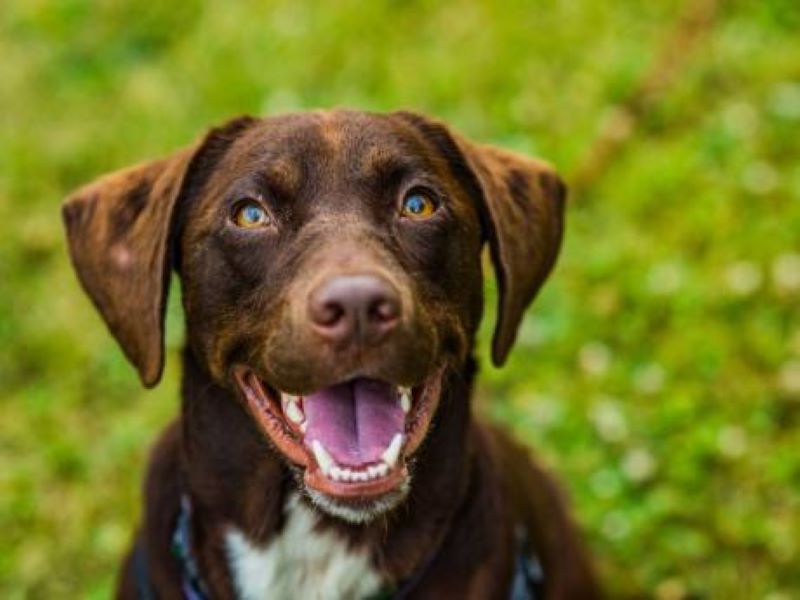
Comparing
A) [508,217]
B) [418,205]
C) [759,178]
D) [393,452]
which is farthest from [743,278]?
[393,452]

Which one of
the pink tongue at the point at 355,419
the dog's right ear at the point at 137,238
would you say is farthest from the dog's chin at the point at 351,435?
the dog's right ear at the point at 137,238

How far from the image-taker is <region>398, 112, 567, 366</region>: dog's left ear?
12.4ft

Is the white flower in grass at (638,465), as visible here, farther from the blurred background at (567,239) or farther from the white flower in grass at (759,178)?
the white flower in grass at (759,178)

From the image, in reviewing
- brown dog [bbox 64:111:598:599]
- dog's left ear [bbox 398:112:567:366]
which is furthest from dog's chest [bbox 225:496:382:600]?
dog's left ear [bbox 398:112:567:366]

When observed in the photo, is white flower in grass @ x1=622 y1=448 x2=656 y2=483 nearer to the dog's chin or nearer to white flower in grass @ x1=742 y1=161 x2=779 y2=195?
white flower in grass @ x1=742 y1=161 x2=779 y2=195

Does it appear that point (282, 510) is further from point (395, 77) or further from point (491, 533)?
point (395, 77)

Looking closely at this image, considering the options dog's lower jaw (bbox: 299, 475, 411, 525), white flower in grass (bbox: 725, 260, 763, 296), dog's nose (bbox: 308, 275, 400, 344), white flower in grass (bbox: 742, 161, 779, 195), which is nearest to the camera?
dog's nose (bbox: 308, 275, 400, 344)

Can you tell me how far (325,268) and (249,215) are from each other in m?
0.43

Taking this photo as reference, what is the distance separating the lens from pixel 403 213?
358 cm

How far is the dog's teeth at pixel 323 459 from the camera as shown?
3355 millimetres

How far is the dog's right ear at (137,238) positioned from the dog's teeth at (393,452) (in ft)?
2.19

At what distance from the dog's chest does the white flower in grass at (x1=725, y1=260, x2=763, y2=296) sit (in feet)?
9.00

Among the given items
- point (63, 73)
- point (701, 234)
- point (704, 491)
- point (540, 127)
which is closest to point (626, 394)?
point (704, 491)

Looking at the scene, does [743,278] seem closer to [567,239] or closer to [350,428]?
[567,239]
